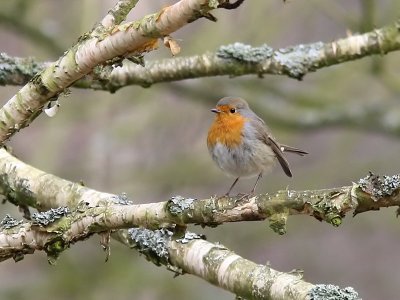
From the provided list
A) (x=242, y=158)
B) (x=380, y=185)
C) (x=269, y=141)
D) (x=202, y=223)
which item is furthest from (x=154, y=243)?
(x=269, y=141)

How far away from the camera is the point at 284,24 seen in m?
7.09

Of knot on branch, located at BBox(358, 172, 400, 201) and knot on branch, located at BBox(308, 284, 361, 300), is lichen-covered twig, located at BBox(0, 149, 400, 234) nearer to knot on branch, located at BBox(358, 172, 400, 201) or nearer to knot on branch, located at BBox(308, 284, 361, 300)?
knot on branch, located at BBox(358, 172, 400, 201)

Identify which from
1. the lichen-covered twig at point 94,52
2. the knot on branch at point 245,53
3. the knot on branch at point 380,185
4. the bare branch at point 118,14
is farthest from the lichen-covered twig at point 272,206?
the knot on branch at point 245,53

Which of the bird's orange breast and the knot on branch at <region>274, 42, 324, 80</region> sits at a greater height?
the knot on branch at <region>274, 42, 324, 80</region>

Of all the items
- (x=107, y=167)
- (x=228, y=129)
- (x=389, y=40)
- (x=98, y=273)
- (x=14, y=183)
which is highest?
(x=14, y=183)

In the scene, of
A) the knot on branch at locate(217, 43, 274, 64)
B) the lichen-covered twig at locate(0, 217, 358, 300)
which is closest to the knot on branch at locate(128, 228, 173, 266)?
the lichen-covered twig at locate(0, 217, 358, 300)

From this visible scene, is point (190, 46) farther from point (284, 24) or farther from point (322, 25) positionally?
point (322, 25)

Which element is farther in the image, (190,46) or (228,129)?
A: (190,46)

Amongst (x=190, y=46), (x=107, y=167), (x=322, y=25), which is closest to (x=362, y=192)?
(x=190, y=46)

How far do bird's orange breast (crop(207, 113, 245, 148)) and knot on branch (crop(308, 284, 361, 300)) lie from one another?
2.21 metres

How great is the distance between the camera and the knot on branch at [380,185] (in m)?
2.02

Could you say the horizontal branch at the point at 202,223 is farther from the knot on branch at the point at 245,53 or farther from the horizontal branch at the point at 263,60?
the knot on branch at the point at 245,53

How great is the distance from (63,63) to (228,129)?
2170 mm

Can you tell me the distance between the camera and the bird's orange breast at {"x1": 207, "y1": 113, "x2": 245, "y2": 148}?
14.5ft
